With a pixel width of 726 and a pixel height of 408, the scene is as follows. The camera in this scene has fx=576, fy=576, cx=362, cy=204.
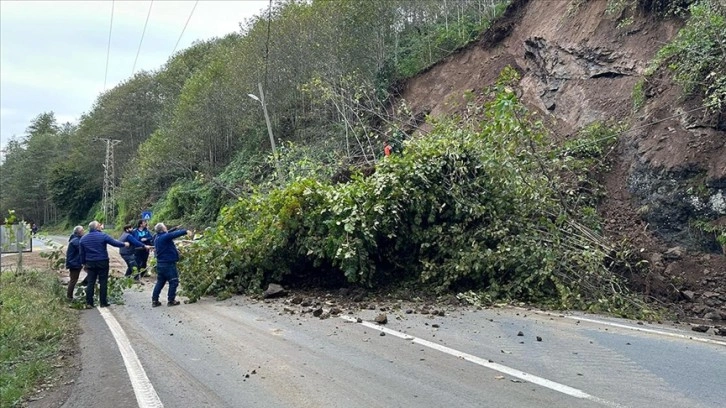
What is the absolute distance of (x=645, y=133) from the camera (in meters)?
12.9

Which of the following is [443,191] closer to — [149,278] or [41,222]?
[149,278]

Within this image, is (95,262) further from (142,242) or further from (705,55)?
(705,55)

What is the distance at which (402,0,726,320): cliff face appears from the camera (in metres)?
9.98

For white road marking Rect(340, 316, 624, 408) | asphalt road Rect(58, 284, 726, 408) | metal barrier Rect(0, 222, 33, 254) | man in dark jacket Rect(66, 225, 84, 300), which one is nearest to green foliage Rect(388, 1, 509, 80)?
metal barrier Rect(0, 222, 33, 254)

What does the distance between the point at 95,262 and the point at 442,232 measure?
6.33 m

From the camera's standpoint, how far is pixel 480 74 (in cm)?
2322

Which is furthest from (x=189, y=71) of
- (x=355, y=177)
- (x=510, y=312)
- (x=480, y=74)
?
(x=510, y=312)

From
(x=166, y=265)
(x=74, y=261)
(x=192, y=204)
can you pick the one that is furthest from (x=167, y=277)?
(x=192, y=204)

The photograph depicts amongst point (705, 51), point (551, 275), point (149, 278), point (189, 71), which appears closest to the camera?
point (551, 275)

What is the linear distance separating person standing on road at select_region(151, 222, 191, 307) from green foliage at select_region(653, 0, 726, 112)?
1054 centimetres

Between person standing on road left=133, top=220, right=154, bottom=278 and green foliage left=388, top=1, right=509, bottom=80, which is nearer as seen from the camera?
person standing on road left=133, top=220, right=154, bottom=278

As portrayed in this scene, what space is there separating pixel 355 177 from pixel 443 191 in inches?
64.5

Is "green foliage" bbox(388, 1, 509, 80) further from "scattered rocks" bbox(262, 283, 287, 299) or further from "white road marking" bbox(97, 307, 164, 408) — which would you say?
"white road marking" bbox(97, 307, 164, 408)

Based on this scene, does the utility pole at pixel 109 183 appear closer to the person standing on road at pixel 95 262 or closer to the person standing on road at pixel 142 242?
the person standing on road at pixel 142 242
